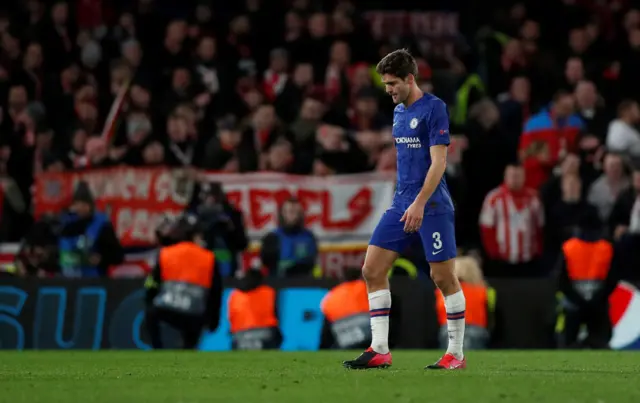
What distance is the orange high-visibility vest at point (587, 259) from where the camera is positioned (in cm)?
1438

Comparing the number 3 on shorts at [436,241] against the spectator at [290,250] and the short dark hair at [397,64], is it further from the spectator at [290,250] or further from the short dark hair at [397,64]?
the spectator at [290,250]

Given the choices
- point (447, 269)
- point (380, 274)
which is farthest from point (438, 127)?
point (380, 274)

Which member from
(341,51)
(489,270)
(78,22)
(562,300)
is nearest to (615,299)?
(562,300)

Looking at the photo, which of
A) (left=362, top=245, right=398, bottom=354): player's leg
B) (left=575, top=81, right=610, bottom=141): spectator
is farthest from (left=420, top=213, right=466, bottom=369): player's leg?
(left=575, top=81, right=610, bottom=141): spectator

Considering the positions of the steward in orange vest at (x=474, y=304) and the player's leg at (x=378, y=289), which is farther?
the steward in orange vest at (x=474, y=304)

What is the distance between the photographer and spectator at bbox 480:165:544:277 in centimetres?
1544

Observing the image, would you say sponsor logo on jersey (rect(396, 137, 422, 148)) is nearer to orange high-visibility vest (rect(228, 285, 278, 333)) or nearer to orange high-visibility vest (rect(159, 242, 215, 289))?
orange high-visibility vest (rect(159, 242, 215, 289))

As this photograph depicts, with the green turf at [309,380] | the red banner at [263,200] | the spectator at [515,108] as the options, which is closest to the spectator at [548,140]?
the spectator at [515,108]

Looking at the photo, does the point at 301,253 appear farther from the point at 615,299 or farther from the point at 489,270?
the point at 615,299

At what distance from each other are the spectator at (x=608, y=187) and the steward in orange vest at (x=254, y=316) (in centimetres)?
417

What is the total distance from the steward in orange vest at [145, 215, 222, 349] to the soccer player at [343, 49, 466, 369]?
436 cm

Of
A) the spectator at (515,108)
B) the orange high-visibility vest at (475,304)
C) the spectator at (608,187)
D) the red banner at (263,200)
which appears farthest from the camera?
the spectator at (515,108)

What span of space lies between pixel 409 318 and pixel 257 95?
403cm

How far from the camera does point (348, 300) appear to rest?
13477 mm
